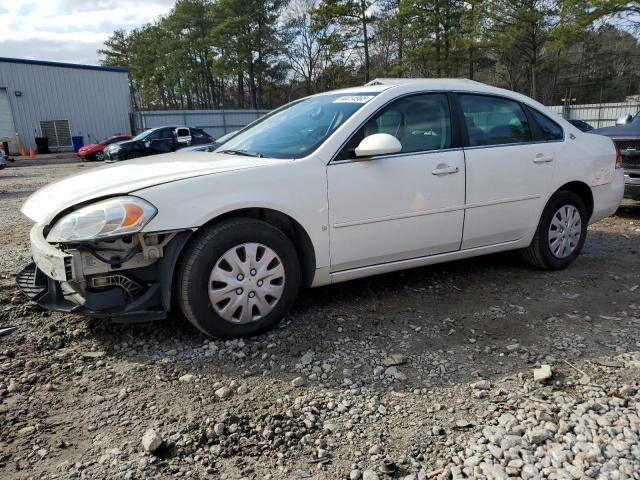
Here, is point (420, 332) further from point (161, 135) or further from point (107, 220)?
point (161, 135)

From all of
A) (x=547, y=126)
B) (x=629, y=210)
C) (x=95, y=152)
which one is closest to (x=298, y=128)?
(x=547, y=126)

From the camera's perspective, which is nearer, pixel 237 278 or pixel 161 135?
pixel 237 278

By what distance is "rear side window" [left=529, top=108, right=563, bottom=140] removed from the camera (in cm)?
444

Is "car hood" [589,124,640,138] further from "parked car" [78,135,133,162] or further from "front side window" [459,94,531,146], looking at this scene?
"parked car" [78,135,133,162]

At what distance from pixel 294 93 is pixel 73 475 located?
51626 millimetres

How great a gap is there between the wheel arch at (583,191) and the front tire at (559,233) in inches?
2.4

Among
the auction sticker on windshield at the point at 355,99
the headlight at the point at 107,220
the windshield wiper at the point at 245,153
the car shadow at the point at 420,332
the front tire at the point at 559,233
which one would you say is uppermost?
the auction sticker on windshield at the point at 355,99

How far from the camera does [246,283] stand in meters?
3.15

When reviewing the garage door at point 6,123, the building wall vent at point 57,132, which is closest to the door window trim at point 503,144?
the garage door at point 6,123

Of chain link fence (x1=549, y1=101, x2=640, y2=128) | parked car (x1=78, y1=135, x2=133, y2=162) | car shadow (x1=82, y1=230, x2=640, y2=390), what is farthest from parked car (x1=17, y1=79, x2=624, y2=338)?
chain link fence (x1=549, y1=101, x2=640, y2=128)

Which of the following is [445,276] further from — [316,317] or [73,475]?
[73,475]

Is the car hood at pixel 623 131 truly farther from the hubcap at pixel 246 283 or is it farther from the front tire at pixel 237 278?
the hubcap at pixel 246 283

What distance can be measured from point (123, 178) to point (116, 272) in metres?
0.59

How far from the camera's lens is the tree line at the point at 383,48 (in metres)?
32.2
